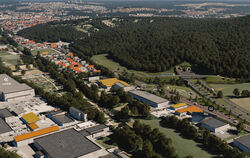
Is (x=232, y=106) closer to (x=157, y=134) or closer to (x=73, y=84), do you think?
(x=157, y=134)

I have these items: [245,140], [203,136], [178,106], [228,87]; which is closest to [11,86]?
[178,106]

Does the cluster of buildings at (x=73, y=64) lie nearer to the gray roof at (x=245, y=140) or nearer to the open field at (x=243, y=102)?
the open field at (x=243, y=102)

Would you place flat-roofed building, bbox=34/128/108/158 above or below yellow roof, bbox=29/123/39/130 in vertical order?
above

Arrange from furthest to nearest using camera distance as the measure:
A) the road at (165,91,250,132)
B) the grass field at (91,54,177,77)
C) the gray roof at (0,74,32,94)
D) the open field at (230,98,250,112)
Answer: the grass field at (91,54,177,77) < the gray roof at (0,74,32,94) < the open field at (230,98,250,112) < the road at (165,91,250,132)

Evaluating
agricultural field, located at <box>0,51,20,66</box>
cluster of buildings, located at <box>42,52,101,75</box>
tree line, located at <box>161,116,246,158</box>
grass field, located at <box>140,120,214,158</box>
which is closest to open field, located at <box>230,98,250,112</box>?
tree line, located at <box>161,116,246,158</box>

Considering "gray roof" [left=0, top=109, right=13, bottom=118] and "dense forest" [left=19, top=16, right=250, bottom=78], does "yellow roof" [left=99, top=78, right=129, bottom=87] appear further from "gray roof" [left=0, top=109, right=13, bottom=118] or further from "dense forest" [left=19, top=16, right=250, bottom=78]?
"gray roof" [left=0, top=109, right=13, bottom=118]
